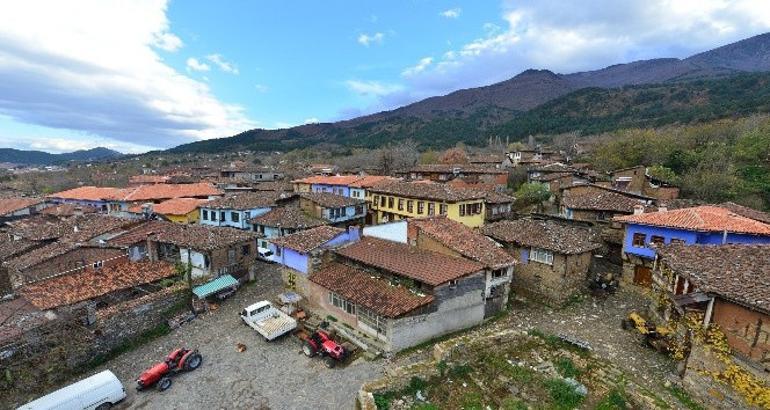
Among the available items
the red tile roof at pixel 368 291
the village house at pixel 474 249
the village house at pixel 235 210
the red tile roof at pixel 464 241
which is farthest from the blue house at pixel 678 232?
the village house at pixel 235 210

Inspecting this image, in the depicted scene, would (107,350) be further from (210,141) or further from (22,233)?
(210,141)

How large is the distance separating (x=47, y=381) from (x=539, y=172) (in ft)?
189

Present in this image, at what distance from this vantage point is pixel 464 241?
2364 cm

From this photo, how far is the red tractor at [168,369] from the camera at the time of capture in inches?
698

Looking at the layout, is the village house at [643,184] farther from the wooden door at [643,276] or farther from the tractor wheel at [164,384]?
the tractor wheel at [164,384]

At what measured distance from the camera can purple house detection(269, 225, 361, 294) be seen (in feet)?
79.6

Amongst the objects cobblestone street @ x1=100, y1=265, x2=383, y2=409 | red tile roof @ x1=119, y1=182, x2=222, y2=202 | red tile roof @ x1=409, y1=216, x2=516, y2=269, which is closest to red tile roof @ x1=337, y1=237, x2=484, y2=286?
red tile roof @ x1=409, y1=216, x2=516, y2=269

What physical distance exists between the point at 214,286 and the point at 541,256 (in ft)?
74.6

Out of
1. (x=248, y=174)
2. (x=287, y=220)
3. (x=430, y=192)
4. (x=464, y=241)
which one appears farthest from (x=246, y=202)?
(x=248, y=174)

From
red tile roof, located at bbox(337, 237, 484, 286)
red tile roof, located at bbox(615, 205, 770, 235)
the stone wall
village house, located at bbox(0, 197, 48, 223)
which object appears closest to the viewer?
red tile roof, located at bbox(337, 237, 484, 286)

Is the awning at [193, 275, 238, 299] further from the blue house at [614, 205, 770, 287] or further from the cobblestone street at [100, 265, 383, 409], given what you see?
the blue house at [614, 205, 770, 287]

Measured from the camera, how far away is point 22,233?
111ft

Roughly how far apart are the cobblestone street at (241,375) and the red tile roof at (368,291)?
9.35ft

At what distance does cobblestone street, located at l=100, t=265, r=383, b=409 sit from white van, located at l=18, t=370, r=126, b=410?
0.88 meters
